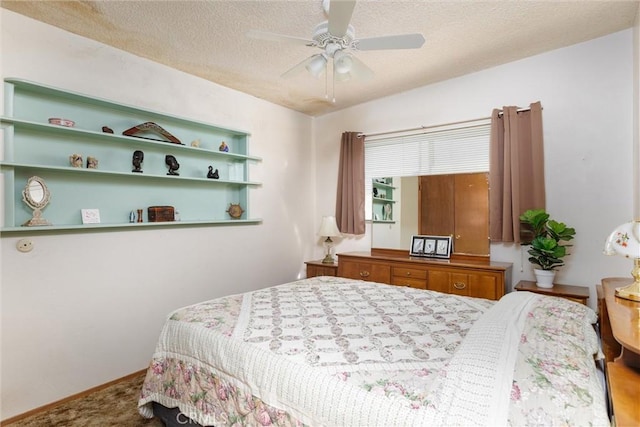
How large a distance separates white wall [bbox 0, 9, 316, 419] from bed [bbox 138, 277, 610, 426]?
980mm

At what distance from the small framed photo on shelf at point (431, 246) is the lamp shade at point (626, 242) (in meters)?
1.64

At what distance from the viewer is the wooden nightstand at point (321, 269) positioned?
12.3ft

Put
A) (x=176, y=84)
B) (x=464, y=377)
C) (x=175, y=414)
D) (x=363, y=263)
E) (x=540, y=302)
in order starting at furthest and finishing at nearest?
(x=363, y=263), (x=176, y=84), (x=540, y=302), (x=175, y=414), (x=464, y=377)

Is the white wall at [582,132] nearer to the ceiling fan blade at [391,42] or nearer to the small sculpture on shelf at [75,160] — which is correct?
the ceiling fan blade at [391,42]

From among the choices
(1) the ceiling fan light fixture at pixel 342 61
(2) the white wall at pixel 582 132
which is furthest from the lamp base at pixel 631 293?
(1) the ceiling fan light fixture at pixel 342 61

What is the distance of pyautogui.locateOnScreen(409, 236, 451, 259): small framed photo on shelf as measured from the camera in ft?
10.5

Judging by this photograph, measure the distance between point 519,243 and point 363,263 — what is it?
143 centimetres

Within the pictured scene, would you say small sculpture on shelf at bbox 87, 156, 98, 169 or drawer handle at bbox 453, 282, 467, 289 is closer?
small sculpture on shelf at bbox 87, 156, 98, 169

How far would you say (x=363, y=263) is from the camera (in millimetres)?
3406

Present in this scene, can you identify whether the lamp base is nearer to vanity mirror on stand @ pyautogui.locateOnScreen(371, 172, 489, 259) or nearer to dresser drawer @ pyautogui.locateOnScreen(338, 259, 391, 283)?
A: vanity mirror on stand @ pyautogui.locateOnScreen(371, 172, 489, 259)

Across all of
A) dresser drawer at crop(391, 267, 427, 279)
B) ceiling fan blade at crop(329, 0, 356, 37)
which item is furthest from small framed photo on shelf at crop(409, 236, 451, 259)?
ceiling fan blade at crop(329, 0, 356, 37)

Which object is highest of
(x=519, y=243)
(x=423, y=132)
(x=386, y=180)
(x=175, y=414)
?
(x=423, y=132)

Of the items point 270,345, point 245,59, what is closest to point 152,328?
point 270,345

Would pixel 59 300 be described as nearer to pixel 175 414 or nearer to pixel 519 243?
pixel 175 414
